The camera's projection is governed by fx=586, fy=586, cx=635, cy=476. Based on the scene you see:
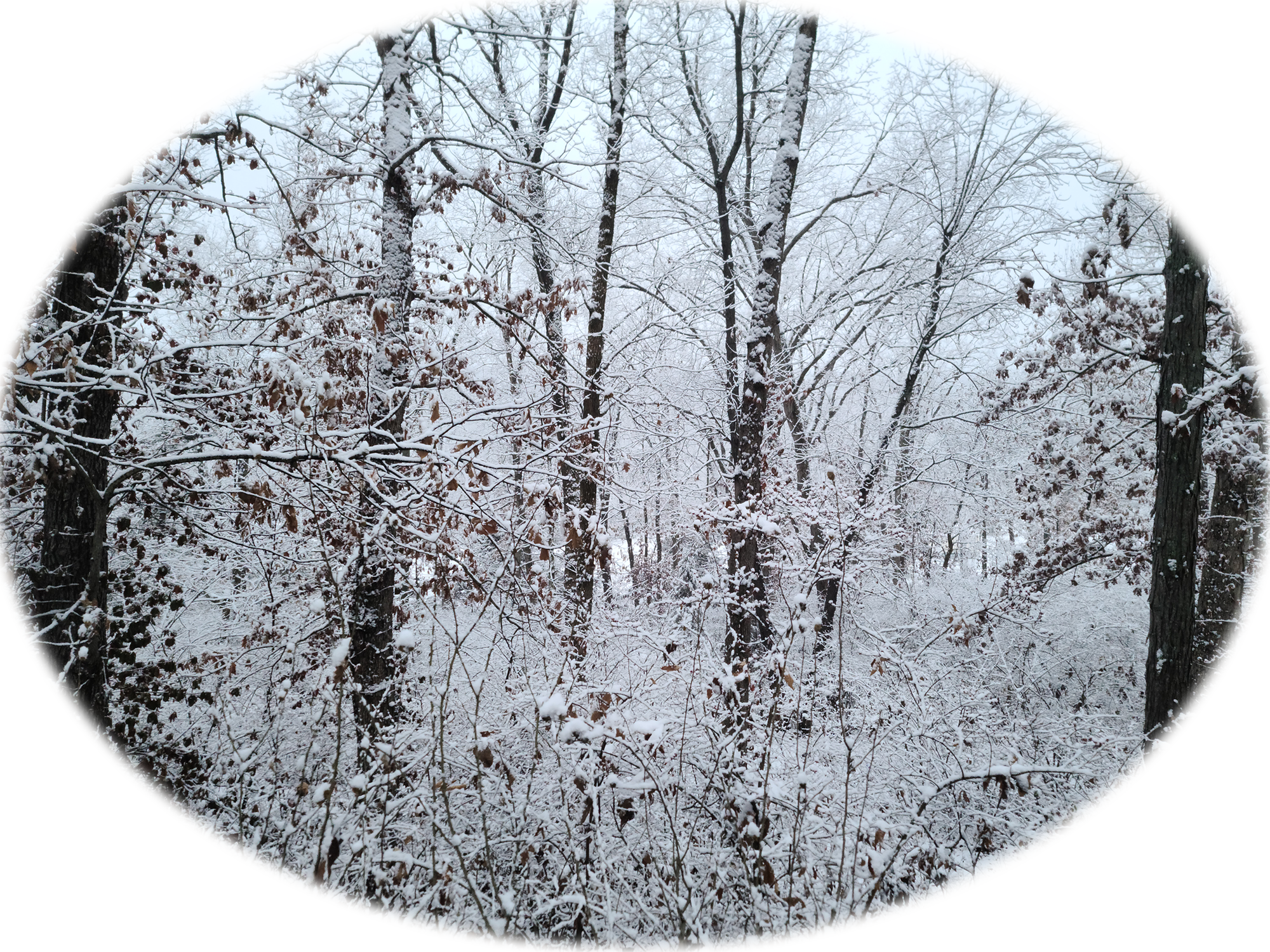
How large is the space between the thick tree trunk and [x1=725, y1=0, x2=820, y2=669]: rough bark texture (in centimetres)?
142

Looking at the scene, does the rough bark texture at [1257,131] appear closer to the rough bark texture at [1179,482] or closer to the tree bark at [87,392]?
the rough bark texture at [1179,482]

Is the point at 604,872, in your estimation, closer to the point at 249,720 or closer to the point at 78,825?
the point at 78,825

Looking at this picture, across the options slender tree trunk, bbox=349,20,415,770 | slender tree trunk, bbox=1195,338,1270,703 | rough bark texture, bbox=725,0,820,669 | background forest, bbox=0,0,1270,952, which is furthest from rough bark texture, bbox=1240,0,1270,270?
slender tree trunk, bbox=349,20,415,770

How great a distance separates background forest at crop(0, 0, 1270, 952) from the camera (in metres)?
3.09

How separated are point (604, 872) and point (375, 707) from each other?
6.76 feet

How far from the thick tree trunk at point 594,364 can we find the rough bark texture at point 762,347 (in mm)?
1422

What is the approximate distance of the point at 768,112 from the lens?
636 cm

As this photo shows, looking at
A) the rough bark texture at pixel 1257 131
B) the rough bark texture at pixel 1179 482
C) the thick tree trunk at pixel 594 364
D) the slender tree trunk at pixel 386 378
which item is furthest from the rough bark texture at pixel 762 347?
the rough bark texture at pixel 1257 131

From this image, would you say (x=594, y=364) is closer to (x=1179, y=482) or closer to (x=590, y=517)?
(x=590, y=517)

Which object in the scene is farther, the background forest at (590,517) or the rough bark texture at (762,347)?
the rough bark texture at (762,347)

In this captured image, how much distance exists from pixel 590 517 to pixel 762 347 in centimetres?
312

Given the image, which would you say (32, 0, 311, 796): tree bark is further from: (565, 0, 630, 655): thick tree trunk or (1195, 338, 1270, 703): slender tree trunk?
(1195, 338, 1270, 703): slender tree trunk

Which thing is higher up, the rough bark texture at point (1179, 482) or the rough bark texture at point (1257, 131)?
the rough bark texture at point (1257, 131)

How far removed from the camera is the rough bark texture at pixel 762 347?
5352 mm
